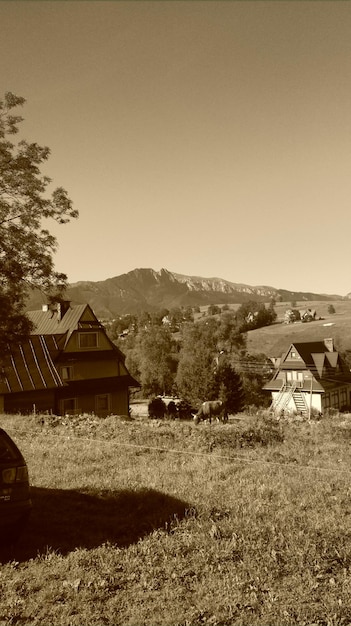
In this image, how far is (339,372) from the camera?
7294cm

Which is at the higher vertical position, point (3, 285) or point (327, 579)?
point (3, 285)

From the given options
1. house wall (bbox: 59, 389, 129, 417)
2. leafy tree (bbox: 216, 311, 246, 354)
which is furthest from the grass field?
house wall (bbox: 59, 389, 129, 417)

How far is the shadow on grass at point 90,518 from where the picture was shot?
22.6ft

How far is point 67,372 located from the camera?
125 ft

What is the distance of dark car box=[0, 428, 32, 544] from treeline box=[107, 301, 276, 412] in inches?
2147

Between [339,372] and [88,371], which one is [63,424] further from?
[339,372]

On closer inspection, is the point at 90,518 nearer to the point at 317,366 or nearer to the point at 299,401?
the point at 299,401

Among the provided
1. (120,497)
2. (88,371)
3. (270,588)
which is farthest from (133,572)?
(88,371)

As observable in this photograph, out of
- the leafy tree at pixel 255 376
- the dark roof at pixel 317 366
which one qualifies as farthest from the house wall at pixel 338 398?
the leafy tree at pixel 255 376

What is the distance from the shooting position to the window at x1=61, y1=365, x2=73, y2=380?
124 ft

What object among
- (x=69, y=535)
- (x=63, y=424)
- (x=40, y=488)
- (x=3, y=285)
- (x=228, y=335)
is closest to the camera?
(x=69, y=535)

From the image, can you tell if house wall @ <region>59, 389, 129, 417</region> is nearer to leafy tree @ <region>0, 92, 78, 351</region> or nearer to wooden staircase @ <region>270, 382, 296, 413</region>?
leafy tree @ <region>0, 92, 78, 351</region>

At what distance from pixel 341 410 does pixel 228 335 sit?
199 ft

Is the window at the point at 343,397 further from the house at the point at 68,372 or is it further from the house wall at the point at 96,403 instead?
the house wall at the point at 96,403
